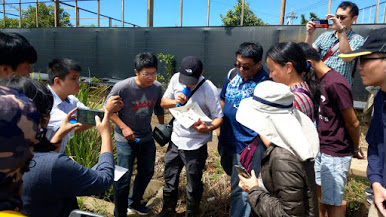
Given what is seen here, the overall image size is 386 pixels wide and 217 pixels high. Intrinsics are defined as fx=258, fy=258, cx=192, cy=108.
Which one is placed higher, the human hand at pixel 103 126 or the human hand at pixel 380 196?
the human hand at pixel 103 126

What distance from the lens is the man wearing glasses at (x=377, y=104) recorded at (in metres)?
1.51

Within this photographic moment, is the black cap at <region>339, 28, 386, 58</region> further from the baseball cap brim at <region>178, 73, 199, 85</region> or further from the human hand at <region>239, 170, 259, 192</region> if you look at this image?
the baseball cap brim at <region>178, 73, 199, 85</region>

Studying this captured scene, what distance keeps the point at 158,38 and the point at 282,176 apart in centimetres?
699

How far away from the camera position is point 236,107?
2.53m

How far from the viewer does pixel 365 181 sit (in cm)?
350

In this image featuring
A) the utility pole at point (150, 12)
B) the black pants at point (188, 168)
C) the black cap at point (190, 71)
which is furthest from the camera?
the utility pole at point (150, 12)

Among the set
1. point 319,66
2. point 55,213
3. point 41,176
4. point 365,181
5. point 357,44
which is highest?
point 357,44

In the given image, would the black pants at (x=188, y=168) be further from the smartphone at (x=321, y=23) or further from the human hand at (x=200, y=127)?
the smartphone at (x=321, y=23)

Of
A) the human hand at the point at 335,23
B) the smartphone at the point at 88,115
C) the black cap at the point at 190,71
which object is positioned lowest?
the smartphone at the point at 88,115

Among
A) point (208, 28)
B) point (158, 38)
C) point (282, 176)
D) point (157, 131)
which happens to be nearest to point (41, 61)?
point (158, 38)

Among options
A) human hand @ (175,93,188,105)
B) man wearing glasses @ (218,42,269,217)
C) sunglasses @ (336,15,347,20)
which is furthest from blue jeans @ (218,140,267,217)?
sunglasses @ (336,15,347,20)

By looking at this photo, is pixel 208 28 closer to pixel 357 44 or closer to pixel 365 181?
pixel 357 44

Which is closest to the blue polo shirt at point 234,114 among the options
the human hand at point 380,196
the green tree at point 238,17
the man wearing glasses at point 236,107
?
the man wearing glasses at point 236,107

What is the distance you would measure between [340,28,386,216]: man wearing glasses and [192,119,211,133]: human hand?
1.31 meters
